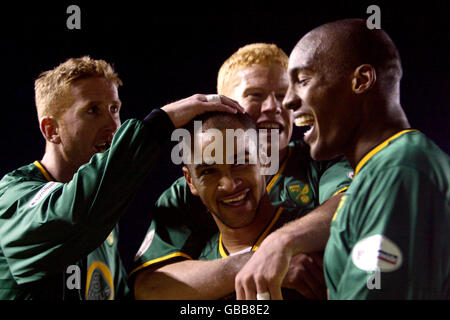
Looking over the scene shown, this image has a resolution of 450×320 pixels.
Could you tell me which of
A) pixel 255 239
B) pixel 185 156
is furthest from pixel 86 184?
pixel 255 239

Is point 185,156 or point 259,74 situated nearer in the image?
point 185,156

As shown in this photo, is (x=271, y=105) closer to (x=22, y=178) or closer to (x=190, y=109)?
(x=190, y=109)

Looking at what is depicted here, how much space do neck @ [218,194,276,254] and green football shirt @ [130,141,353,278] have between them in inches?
2.0

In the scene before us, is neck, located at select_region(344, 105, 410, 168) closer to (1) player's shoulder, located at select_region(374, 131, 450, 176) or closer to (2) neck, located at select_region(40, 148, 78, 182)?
(1) player's shoulder, located at select_region(374, 131, 450, 176)

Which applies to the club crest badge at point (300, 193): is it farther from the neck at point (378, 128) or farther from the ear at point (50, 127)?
the ear at point (50, 127)

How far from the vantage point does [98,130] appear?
4.62ft

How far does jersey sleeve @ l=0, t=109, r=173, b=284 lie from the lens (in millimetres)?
1125

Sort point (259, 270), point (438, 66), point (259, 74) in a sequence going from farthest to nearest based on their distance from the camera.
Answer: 1. point (259, 74)
2. point (438, 66)
3. point (259, 270)

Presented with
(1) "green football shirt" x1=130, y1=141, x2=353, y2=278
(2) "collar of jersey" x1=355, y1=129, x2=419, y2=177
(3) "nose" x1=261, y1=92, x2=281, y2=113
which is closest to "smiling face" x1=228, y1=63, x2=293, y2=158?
(3) "nose" x1=261, y1=92, x2=281, y2=113

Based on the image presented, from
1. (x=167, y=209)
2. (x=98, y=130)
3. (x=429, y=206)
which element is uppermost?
(x=98, y=130)

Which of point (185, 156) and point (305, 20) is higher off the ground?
point (305, 20)

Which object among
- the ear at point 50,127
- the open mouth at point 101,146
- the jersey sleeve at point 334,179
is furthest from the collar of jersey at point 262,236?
the ear at point 50,127
